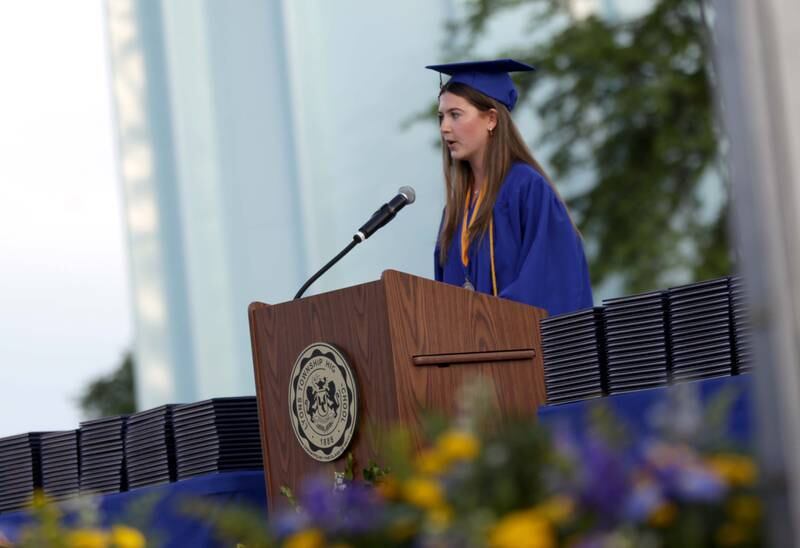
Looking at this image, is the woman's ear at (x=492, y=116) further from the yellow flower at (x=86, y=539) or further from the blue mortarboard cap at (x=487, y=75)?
the yellow flower at (x=86, y=539)

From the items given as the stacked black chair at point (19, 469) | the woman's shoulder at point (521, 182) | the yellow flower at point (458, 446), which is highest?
the woman's shoulder at point (521, 182)

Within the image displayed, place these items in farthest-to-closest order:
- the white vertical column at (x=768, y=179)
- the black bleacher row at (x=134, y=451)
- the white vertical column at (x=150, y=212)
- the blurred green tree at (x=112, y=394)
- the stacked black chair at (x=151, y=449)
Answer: the blurred green tree at (x=112, y=394)
the white vertical column at (x=150, y=212)
the stacked black chair at (x=151, y=449)
the black bleacher row at (x=134, y=451)
the white vertical column at (x=768, y=179)

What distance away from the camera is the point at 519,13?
832 cm

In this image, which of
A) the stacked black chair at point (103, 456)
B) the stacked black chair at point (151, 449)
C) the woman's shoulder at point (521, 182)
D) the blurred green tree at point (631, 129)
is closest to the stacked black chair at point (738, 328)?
the woman's shoulder at point (521, 182)

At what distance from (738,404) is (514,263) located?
1179 mm

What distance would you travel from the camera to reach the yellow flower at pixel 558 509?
0.97 m

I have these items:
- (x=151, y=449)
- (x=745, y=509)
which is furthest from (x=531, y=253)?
(x=745, y=509)

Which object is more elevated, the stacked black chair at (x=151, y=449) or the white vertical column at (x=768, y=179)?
the white vertical column at (x=768, y=179)

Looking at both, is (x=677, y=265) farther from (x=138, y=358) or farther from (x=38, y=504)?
(x=38, y=504)

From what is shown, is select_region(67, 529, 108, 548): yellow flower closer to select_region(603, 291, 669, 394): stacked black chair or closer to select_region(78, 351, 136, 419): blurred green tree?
select_region(603, 291, 669, 394): stacked black chair

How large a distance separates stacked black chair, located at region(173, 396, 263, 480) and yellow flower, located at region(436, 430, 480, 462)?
2.50m

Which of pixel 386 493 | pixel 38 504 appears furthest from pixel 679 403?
pixel 38 504

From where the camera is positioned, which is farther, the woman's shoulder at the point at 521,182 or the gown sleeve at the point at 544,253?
the woman's shoulder at the point at 521,182

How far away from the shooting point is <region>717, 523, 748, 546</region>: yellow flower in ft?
3.26
